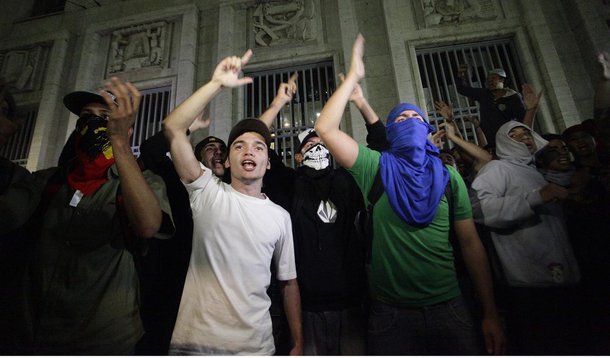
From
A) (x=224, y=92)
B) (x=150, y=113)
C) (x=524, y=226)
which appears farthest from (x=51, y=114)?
(x=524, y=226)

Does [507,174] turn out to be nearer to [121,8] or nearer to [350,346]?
[350,346]

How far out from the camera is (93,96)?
1938 millimetres

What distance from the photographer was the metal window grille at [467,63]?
498 cm

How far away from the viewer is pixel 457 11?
17.4ft

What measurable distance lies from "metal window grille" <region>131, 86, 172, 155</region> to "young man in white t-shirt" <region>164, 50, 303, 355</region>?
4.91 m

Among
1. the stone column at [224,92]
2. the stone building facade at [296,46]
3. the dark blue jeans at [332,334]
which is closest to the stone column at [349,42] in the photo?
the stone building facade at [296,46]

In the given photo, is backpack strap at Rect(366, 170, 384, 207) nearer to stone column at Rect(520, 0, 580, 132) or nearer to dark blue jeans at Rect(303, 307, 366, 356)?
dark blue jeans at Rect(303, 307, 366, 356)

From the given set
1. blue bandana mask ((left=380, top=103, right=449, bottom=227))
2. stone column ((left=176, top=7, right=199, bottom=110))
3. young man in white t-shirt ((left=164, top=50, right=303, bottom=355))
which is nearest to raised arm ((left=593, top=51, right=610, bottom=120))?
blue bandana mask ((left=380, top=103, right=449, bottom=227))

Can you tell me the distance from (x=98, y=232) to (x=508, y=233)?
258cm

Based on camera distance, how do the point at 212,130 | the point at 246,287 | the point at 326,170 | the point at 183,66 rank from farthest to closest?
Result: the point at 183,66, the point at 212,130, the point at 326,170, the point at 246,287

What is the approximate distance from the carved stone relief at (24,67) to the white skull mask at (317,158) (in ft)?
24.8

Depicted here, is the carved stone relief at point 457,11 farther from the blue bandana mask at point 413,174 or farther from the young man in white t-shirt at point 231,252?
the young man in white t-shirt at point 231,252

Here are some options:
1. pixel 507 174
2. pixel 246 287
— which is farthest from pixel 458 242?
Answer: pixel 246 287

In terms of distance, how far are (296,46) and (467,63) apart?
325cm
